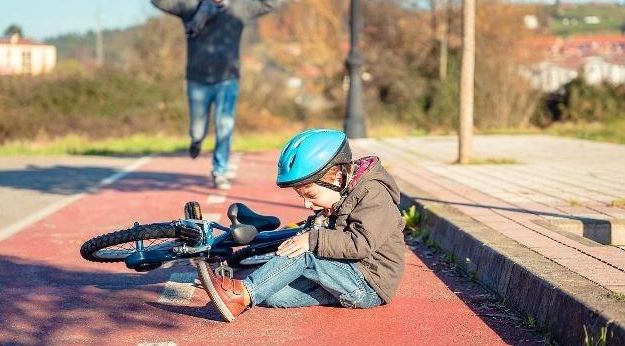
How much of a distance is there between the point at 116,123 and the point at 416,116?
354 inches

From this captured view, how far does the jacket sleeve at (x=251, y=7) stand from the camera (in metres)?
12.0

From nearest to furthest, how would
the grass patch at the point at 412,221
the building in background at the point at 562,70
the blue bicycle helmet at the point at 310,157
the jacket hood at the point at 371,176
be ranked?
1. the blue bicycle helmet at the point at 310,157
2. the jacket hood at the point at 371,176
3. the grass patch at the point at 412,221
4. the building in background at the point at 562,70

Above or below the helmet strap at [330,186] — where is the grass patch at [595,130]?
below

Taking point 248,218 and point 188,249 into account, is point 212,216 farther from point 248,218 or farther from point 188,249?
point 188,249

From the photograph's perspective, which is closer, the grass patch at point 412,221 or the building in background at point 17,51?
the grass patch at point 412,221

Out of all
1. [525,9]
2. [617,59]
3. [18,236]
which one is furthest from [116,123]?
[18,236]

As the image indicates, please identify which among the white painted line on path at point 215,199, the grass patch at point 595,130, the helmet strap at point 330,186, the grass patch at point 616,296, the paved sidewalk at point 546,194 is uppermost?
the helmet strap at point 330,186

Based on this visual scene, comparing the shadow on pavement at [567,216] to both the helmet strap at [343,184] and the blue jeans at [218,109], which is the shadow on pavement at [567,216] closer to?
the helmet strap at [343,184]

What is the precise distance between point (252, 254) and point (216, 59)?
6.07 m

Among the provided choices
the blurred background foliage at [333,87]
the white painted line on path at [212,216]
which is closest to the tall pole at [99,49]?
Result: the blurred background foliage at [333,87]

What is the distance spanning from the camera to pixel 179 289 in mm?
6047

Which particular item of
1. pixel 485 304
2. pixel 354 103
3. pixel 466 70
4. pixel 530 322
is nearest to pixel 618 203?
pixel 485 304

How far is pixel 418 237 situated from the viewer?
8.17 meters

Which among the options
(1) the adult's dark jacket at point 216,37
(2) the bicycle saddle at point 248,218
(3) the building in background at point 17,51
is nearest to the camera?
(2) the bicycle saddle at point 248,218
